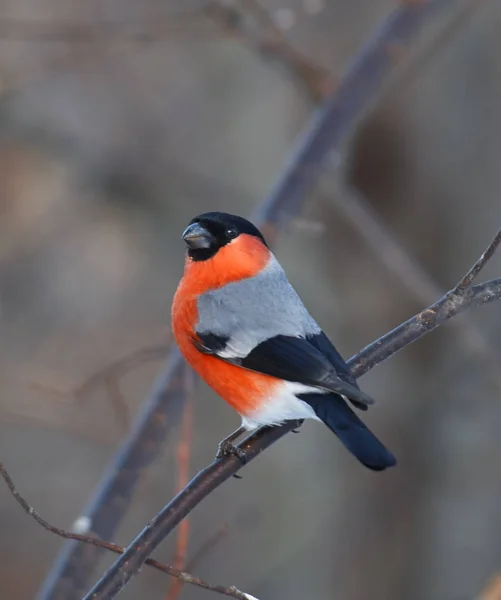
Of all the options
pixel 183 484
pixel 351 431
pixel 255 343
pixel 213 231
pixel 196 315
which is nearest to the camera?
pixel 351 431

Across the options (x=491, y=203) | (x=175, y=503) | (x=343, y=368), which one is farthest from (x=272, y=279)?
(x=491, y=203)

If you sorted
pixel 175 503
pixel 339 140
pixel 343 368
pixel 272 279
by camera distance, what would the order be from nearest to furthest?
pixel 175 503
pixel 343 368
pixel 272 279
pixel 339 140

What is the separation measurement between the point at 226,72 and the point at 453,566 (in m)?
3.08

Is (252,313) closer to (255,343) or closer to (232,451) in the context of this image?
(255,343)

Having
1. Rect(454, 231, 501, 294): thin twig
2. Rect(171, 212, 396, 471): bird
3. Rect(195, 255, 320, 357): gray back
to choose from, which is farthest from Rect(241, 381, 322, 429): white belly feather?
Rect(454, 231, 501, 294): thin twig

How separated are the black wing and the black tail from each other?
0.14 ft

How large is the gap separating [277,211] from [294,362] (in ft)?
3.06

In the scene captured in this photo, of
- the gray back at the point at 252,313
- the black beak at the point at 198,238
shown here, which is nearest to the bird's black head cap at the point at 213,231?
the black beak at the point at 198,238

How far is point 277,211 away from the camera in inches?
112

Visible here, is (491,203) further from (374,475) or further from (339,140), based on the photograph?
(339,140)

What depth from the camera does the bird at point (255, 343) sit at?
6.26 feet

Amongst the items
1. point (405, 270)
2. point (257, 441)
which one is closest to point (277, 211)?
point (405, 270)

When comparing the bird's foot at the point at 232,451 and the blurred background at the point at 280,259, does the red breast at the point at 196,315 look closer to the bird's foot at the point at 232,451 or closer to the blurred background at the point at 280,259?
the bird's foot at the point at 232,451

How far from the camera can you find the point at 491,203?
185 inches
